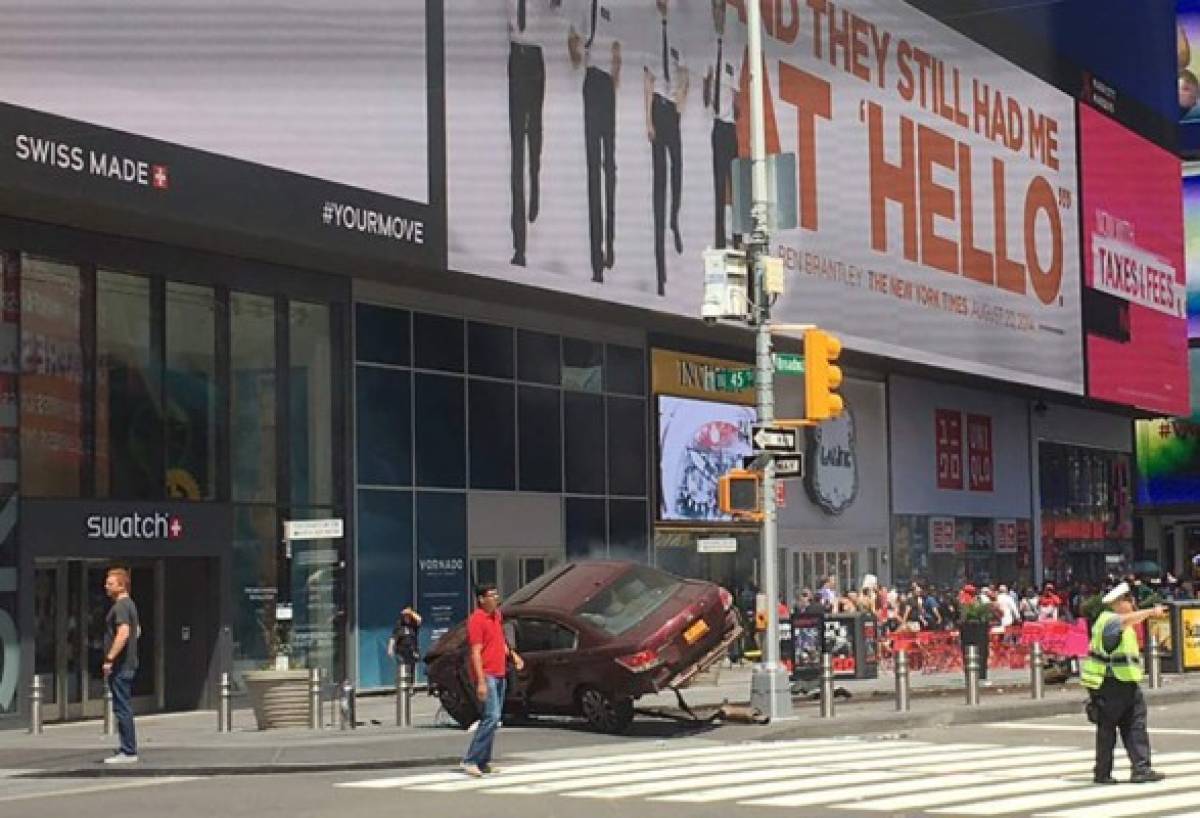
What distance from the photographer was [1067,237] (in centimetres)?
5500

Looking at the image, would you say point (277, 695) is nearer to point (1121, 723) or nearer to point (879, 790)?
point (879, 790)

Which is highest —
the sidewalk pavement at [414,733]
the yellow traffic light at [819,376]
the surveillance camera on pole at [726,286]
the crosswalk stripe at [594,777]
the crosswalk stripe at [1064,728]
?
the surveillance camera on pole at [726,286]

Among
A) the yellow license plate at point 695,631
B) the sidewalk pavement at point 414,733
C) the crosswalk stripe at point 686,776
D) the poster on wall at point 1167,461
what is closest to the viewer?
the crosswalk stripe at point 686,776

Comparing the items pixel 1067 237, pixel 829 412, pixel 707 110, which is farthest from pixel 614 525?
pixel 1067 237

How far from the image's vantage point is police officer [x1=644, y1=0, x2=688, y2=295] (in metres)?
36.3

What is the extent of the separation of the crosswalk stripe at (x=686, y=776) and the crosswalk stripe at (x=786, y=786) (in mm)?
443

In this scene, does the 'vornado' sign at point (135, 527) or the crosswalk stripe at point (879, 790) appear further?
the 'vornado' sign at point (135, 527)

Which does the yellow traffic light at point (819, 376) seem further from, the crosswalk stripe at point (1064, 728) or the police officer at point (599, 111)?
the police officer at point (599, 111)

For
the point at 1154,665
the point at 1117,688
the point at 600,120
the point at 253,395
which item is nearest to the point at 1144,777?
the point at 1117,688

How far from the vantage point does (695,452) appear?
40844mm

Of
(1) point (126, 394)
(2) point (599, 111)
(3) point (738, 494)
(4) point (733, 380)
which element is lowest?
(3) point (738, 494)

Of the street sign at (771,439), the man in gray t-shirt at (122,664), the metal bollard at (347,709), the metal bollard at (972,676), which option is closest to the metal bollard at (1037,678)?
the metal bollard at (972,676)

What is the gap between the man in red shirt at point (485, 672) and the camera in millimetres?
16734

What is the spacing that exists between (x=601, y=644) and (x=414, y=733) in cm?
255
